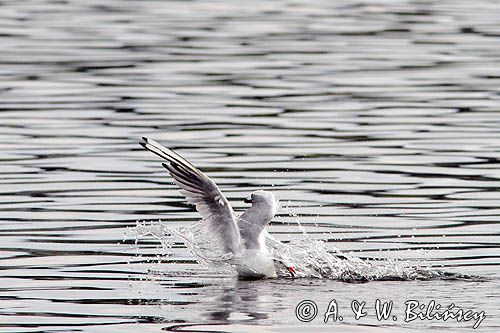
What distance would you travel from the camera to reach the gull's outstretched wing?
1185 centimetres

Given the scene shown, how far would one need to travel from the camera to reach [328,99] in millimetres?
21500

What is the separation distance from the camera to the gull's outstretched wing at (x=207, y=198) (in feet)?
38.9

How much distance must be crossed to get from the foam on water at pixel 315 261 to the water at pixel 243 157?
0.45 ft

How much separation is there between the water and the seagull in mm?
202

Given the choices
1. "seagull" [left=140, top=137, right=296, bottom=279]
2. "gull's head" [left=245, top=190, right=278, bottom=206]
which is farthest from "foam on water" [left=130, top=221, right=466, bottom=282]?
"gull's head" [left=245, top=190, right=278, bottom=206]

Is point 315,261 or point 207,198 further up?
point 207,198

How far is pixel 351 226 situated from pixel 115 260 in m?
2.37

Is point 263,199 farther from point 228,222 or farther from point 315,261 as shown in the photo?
point 315,261

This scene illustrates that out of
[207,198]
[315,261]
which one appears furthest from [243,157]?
[207,198]

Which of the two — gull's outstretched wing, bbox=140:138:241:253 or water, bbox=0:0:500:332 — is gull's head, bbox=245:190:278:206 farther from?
water, bbox=0:0:500:332

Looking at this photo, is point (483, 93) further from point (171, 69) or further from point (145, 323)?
point (145, 323)

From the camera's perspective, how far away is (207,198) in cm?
1192

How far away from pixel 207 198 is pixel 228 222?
240 mm

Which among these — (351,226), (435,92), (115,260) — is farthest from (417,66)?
(115,260)
